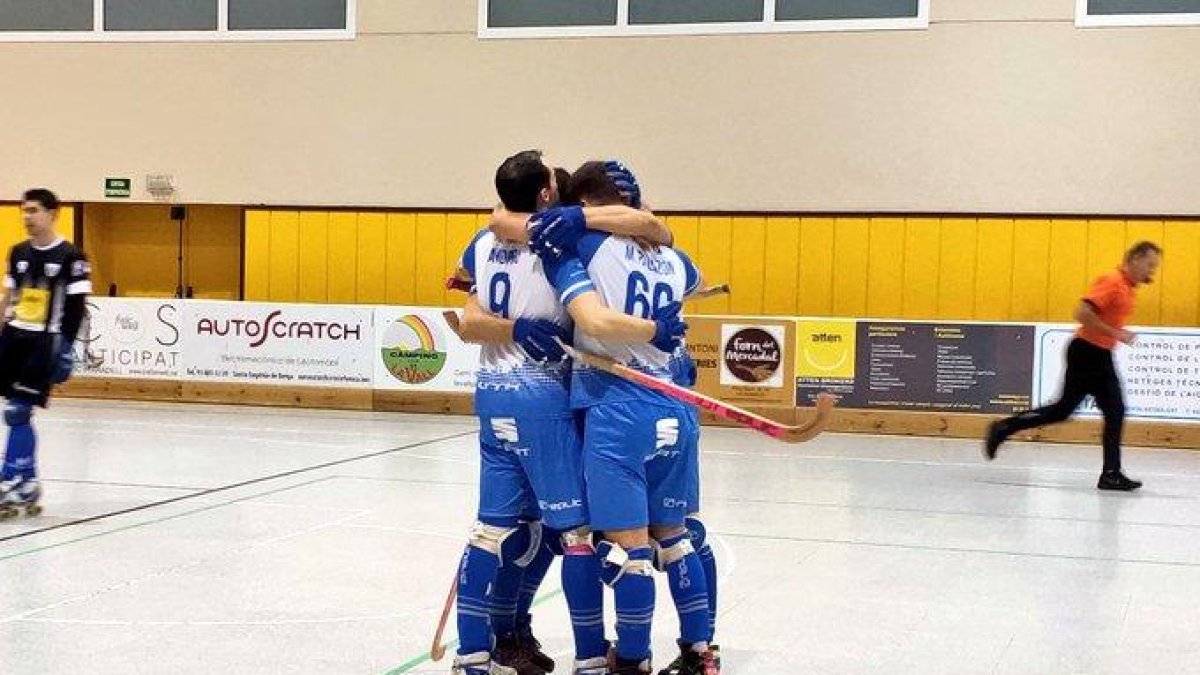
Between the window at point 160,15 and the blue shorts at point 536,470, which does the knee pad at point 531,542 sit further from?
the window at point 160,15

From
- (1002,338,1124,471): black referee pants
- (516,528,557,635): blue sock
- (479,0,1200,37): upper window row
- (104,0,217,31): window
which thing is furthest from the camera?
(104,0,217,31): window

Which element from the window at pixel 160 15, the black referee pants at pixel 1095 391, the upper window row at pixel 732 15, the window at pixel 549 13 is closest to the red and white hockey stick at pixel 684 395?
the black referee pants at pixel 1095 391

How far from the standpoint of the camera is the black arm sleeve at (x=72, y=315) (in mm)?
8367

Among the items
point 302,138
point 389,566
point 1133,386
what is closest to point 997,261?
point 1133,386

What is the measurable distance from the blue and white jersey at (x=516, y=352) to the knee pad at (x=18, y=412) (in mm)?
4906

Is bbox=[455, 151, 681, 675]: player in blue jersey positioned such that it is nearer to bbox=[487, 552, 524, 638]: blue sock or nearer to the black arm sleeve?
bbox=[487, 552, 524, 638]: blue sock

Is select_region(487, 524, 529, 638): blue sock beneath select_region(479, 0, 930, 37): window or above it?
beneath

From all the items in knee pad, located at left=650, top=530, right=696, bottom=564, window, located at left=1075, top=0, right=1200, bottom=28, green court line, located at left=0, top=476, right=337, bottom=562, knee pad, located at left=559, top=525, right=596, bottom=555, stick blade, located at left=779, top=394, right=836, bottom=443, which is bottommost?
green court line, located at left=0, top=476, right=337, bottom=562

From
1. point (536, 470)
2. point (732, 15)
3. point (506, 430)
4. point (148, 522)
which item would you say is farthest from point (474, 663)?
point (732, 15)

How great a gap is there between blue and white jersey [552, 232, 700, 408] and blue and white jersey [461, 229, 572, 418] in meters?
0.09

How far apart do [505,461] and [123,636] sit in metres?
2.07

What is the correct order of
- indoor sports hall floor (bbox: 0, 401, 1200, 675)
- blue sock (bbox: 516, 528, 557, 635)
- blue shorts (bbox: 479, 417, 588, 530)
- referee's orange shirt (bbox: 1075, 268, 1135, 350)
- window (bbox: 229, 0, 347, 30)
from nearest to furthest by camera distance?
blue shorts (bbox: 479, 417, 588, 530) → blue sock (bbox: 516, 528, 557, 635) → indoor sports hall floor (bbox: 0, 401, 1200, 675) → referee's orange shirt (bbox: 1075, 268, 1135, 350) → window (bbox: 229, 0, 347, 30)

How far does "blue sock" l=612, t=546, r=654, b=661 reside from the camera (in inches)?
170

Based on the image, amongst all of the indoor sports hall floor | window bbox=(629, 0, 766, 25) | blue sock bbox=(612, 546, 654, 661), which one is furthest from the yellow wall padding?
blue sock bbox=(612, 546, 654, 661)
